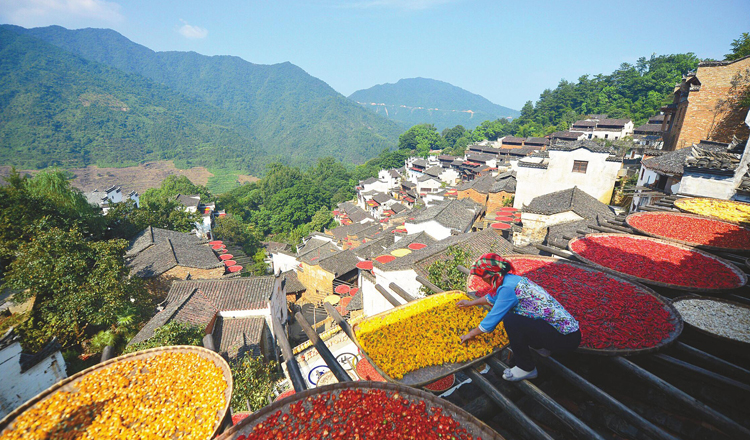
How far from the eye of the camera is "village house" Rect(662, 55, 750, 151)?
687 inches

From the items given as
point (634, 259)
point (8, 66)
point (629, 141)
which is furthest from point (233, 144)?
point (634, 259)

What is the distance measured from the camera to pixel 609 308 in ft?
12.2

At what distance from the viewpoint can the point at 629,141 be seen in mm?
40438

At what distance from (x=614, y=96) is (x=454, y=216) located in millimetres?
65515

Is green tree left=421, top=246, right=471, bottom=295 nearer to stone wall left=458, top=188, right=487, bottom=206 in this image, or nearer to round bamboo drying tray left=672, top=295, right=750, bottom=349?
round bamboo drying tray left=672, top=295, right=750, bottom=349

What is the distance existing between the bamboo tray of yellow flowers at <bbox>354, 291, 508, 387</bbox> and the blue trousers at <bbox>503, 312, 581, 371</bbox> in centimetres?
21

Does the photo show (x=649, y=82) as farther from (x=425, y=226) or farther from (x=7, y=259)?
(x=7, y=259)

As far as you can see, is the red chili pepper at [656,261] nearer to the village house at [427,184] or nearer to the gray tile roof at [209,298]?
the gray tile roof at [209,298]

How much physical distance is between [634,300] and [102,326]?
18.5 m

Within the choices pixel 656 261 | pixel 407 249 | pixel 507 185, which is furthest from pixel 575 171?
pixel 656 261

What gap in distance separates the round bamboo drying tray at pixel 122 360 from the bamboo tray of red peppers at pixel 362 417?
0.52 m

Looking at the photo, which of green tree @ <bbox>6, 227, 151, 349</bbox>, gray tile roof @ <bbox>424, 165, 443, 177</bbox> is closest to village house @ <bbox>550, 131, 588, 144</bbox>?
gray tile roof @ <bbox>424, 165, 443, 177</bbox>

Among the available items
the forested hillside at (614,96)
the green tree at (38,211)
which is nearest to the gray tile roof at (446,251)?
the green tree at (38,211)

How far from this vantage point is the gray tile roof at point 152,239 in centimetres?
2132
